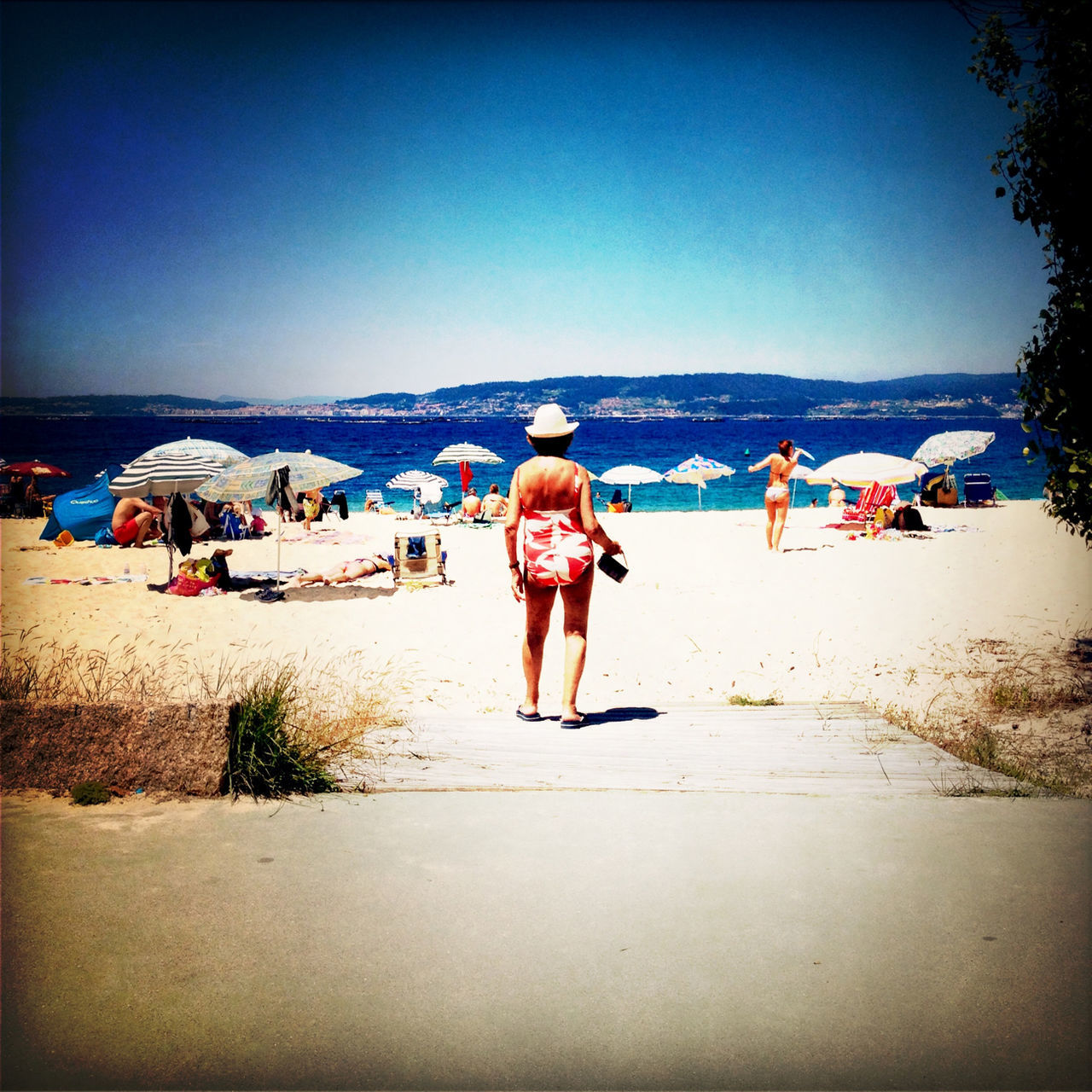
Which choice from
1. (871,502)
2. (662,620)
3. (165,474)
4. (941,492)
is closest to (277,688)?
(662,620)

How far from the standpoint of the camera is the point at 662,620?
8.85m

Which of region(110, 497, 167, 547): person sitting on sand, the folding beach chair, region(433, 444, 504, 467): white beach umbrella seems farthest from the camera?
the folding beach chair

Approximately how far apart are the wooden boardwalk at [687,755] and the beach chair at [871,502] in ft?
53.3

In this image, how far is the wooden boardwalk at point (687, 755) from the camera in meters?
3.59

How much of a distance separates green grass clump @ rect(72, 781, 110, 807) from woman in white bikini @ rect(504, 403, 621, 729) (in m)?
2.07

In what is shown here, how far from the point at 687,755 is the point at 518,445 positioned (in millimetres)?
57959

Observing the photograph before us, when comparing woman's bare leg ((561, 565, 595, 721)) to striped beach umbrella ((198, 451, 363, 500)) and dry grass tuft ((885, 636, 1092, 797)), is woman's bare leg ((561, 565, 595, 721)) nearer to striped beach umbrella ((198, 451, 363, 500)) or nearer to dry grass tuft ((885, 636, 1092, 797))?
dry grass tuft ((885, 636, 1092, 797))

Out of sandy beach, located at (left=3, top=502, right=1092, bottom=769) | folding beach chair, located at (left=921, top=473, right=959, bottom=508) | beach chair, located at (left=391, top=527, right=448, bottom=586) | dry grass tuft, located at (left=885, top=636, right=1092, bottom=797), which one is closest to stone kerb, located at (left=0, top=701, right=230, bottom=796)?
sandy beach, located at (left=3, top=502, right=1092, bottom=769)

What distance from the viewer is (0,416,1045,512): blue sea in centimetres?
3981

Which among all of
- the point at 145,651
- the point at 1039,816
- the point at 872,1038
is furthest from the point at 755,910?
the point at 145,651

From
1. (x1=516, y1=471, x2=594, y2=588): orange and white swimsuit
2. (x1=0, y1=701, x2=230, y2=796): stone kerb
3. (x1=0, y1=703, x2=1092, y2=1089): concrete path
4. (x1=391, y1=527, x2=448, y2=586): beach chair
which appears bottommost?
(x1=391, y1=527, x2=448, y2=586): beach chair

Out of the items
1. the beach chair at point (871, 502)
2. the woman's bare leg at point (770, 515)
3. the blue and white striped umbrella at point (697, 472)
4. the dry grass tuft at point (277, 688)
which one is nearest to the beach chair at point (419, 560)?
the dry grass tuft at point (277, 688)

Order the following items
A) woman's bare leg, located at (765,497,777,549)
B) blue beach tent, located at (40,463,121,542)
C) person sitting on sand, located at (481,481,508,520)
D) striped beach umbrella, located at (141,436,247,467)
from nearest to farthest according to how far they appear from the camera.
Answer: striped beach umbrella, located at (141,436,247,467)
woman's bare leg, located at (765,497,777,549)
blue beach tent, located at (40,463,121,542)
person sitting on sand, located at (481,481,508,520)

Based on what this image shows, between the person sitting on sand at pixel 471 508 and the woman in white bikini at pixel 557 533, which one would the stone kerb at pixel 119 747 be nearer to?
the woman in white bikini at pixel 557 533
